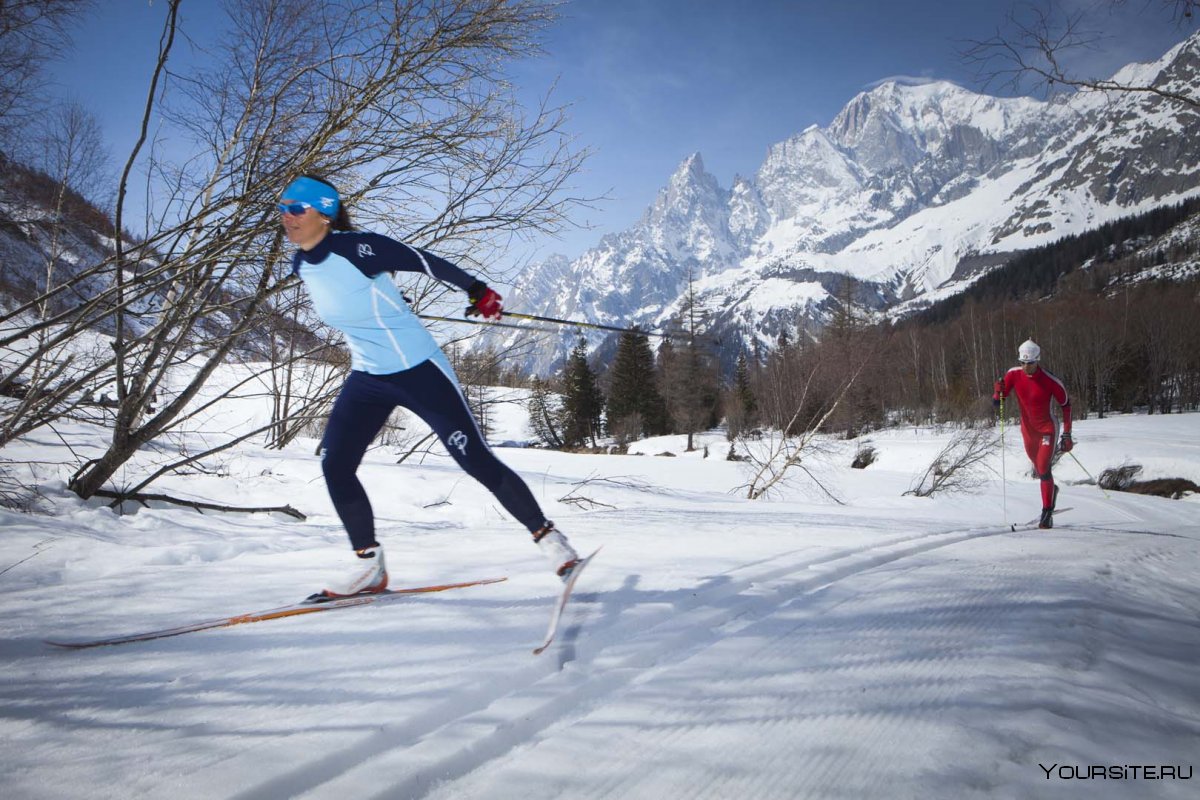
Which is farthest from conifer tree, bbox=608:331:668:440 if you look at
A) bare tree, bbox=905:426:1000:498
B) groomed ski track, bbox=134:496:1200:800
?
groomed ski track, bbox=134:496:1200:800

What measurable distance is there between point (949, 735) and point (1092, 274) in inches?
4192

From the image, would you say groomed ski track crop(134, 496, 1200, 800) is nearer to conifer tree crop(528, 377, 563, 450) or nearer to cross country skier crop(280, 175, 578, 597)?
cross country skier crop(280, 175, 578, 597)

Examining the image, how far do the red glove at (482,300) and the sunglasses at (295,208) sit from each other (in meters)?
0.76


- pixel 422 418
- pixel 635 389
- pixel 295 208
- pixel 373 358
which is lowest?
pixel 422 418

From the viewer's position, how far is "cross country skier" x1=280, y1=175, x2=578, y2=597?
7.40ft

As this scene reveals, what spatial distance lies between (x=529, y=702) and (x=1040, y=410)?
286 inches

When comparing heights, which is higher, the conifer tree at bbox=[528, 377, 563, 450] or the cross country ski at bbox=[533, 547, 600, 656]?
the conifer tree at bbox=[528, 377, 563, 450]

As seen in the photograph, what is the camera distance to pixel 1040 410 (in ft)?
20.5

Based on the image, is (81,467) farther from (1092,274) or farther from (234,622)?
(1092,274)

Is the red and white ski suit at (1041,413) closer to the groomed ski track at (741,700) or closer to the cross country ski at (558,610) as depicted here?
the groomed ski track at (741,700)

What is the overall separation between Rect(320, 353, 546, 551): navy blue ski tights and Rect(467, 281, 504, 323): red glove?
283 mm

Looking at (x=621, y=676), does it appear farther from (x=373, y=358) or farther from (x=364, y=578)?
(x=373, y=358)

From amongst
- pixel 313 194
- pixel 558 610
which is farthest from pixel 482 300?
pixel 558 610

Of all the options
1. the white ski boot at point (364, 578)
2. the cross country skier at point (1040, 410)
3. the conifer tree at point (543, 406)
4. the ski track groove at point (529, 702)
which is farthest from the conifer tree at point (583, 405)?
the ski track groove at point (529, 702)
